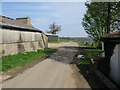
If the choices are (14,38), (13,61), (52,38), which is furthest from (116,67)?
(52,38)

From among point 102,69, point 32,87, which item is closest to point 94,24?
point 102,69

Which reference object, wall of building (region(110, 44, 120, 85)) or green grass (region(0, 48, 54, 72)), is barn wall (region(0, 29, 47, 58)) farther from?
wall of building (region(110, 44, 120, 85))

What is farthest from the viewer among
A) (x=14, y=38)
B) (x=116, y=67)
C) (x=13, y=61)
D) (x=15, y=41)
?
(x=15, y=41)

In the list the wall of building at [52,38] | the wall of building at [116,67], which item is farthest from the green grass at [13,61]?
the wall of building at [52,38]

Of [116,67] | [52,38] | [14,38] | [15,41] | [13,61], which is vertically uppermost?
[52,38]

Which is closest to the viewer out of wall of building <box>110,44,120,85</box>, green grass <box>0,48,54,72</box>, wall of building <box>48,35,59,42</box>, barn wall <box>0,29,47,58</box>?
wall of building <box>110,44,120,85</box>

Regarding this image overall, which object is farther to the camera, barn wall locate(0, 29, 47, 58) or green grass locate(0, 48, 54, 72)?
barn wall locate(0, 29, 47, 58)

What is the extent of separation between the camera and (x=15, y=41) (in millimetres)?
18609

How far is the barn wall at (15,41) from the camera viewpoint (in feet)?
52.0

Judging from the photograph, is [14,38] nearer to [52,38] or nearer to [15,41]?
[15,41]

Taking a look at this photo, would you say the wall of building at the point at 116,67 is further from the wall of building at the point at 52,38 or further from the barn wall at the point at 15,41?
the wall of building at the point at 52,38

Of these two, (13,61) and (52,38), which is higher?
(52,38)

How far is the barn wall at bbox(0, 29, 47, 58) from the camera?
15.8 meters

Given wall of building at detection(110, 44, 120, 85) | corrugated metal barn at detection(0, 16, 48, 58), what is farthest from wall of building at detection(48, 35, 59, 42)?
wall of building at detection(110, 44, 120, 85)
